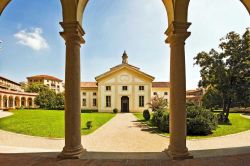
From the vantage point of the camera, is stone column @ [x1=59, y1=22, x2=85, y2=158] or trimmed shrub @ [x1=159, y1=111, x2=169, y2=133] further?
trimmed shrub @ [x1=159, y1=111, x2=169, y2=133]

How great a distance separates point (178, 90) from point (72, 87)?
3201 millimetres

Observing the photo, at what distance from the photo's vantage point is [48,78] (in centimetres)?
12400

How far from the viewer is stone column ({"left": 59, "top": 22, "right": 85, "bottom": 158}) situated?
631cm

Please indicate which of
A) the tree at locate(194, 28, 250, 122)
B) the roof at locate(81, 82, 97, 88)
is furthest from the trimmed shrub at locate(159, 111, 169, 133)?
the roof at locate(81, 82, 97, 88)

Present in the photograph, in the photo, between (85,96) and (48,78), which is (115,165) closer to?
(85,96)

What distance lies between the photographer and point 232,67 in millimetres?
22438

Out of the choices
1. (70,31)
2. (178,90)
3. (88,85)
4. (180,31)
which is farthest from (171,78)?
(88,85)

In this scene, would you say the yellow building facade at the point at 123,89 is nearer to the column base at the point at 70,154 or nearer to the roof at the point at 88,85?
the roof at the point at 88,85

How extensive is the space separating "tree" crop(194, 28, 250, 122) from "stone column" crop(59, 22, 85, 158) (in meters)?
19.7

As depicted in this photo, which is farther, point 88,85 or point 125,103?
point 88,85

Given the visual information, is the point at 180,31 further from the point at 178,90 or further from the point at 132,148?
the point at 132,148

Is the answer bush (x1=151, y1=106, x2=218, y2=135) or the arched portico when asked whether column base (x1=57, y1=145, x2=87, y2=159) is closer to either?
the arched portico

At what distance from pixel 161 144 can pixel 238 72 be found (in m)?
14.9

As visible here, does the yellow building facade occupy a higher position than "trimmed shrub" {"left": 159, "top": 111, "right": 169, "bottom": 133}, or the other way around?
the yellow building facade
